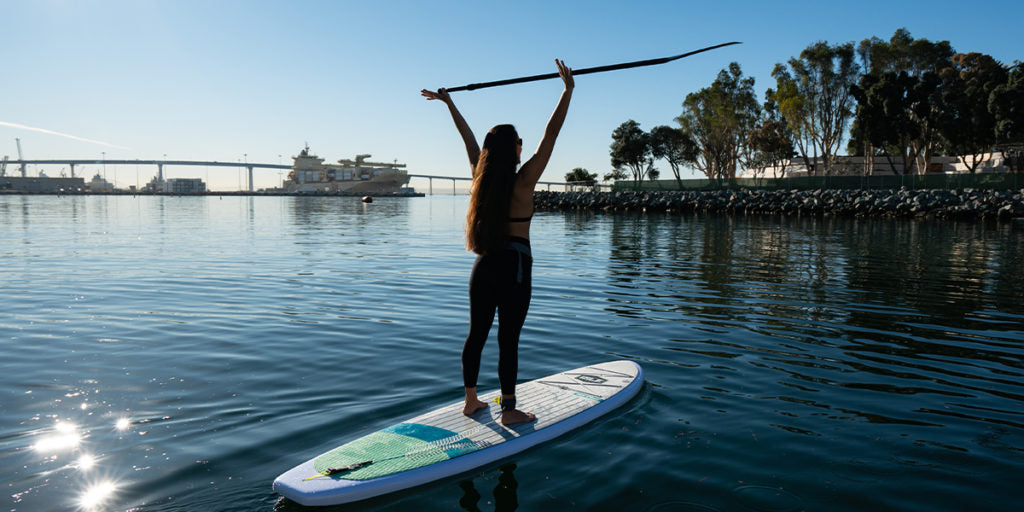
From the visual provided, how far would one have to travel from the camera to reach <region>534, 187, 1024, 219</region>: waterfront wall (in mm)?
35812

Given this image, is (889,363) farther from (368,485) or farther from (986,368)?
(368,485)

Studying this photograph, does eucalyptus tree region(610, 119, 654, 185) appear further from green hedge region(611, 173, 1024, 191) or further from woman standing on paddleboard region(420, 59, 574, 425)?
woman standing on paddleboard region(420, 59, 574, 425)

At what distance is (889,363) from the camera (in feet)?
22.5

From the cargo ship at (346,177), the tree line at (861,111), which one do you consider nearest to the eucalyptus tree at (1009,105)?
the tree line at (861,111)

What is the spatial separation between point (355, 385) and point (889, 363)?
5522mm

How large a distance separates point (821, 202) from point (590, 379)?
43729 mm

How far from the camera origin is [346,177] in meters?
170

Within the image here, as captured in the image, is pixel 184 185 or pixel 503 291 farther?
pixel 184 185

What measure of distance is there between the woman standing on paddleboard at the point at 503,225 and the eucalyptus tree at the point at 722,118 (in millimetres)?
61340

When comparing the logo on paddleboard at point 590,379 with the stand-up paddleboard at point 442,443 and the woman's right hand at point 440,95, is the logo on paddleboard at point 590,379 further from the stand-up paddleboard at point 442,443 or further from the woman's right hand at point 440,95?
the woman's right hand at point 440,95

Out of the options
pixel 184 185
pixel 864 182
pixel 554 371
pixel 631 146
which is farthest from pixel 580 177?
pixel 184 185

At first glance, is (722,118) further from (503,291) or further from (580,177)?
(503,291)

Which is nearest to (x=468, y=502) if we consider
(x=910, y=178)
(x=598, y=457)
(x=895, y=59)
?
(x=598, y=457)

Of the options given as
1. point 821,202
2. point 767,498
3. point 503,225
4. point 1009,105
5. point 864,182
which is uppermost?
point 1009,105
